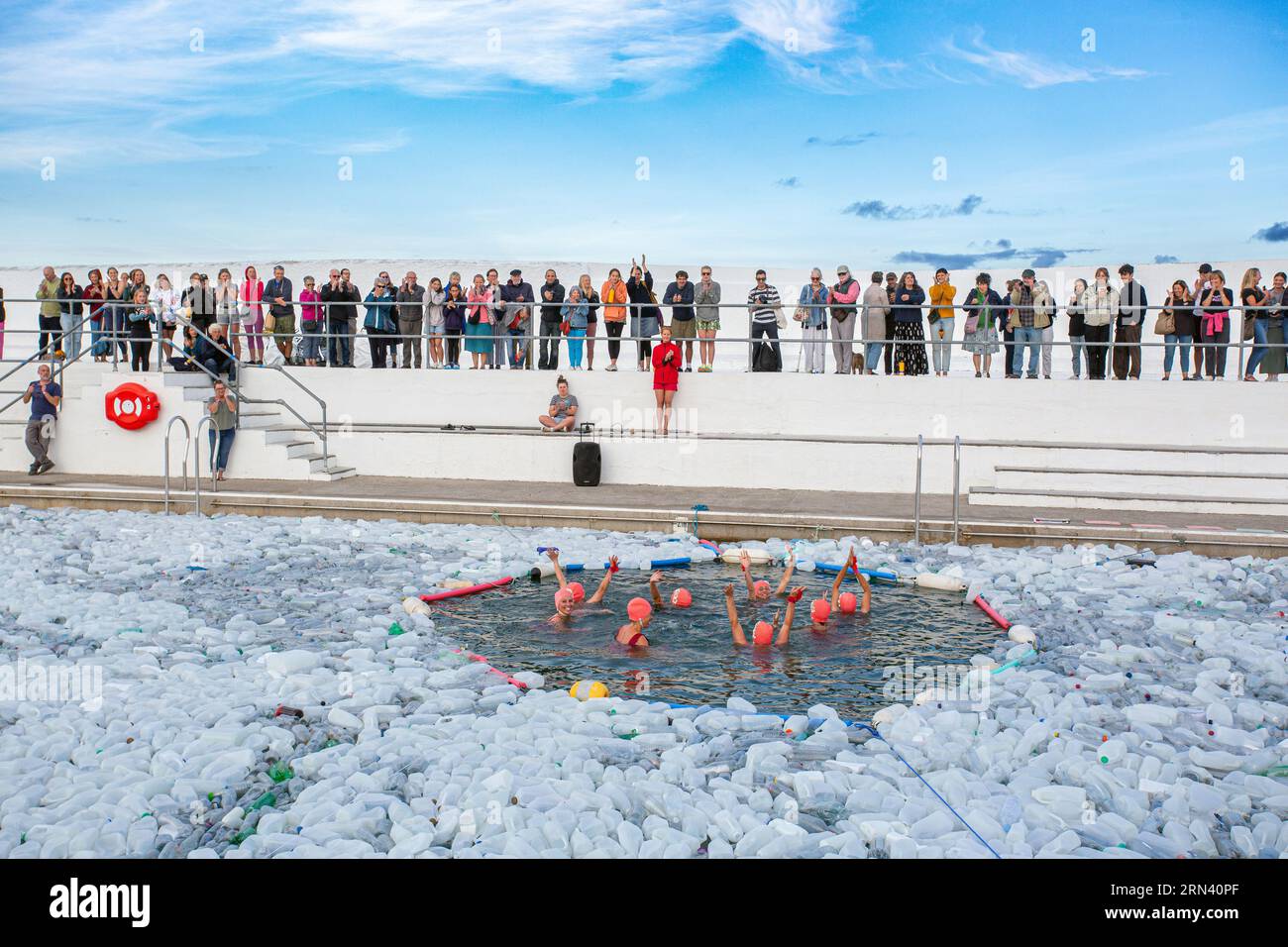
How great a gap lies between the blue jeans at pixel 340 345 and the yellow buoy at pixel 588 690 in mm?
12610

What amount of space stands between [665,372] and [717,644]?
847 cm

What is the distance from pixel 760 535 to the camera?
12.6 meters

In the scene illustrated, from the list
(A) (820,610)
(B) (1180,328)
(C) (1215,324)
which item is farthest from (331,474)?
(C) (1215,324)

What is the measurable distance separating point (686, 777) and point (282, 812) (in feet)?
6.30

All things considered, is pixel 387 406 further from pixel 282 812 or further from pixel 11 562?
pixel 282 812

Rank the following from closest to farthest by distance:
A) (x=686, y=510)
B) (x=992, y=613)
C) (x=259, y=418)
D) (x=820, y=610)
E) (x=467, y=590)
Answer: (x=820, y=610), (x=992, y=613), (x=467, y=590), (x=686, y=510), (x=259, y=418)

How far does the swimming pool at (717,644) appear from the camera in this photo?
291 inches

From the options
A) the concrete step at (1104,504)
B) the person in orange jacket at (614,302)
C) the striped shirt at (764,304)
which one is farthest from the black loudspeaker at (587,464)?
the concrete step at (1104,504)

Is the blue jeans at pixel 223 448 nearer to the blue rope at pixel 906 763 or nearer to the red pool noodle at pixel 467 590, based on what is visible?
the red pool noodle at pixel 467 590

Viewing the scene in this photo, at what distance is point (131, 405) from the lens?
17266 millimetres

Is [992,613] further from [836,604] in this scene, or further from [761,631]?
[761,631]

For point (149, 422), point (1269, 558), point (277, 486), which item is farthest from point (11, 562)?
point (1269, 558)

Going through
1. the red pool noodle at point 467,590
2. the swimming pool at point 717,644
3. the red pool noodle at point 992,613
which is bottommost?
the swimming pool at point 717,644
